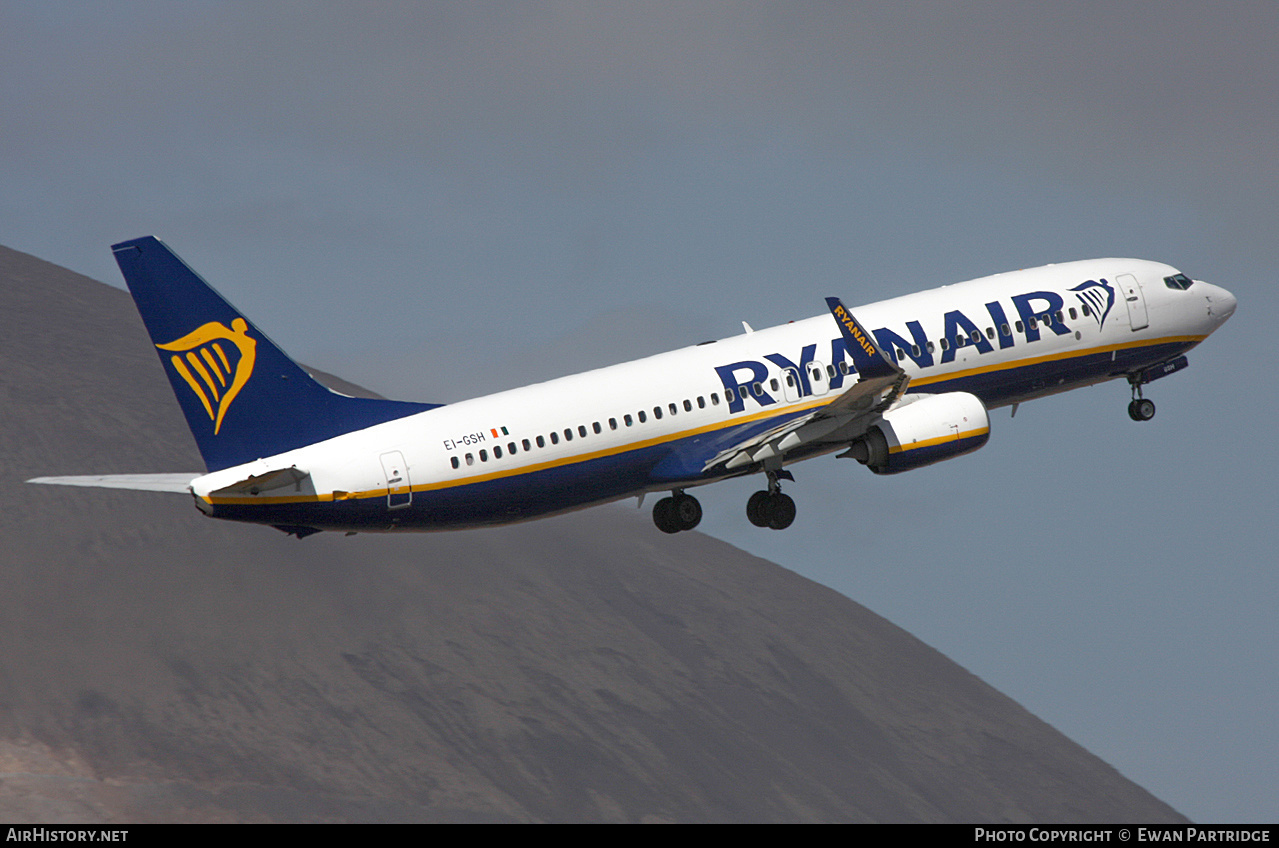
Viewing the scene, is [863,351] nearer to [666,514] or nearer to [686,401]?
[686,401]

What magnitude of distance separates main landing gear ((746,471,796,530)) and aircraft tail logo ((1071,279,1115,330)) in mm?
12295

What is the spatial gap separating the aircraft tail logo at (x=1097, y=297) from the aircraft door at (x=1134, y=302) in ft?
1.95

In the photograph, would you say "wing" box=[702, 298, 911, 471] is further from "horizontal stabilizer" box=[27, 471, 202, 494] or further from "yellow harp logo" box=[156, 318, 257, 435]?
"horizontal stabilizer" box=[27, 471, 202, 494]

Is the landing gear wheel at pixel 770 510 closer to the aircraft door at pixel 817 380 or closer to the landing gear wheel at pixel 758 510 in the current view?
the landing gear wheel at pixel 758 510

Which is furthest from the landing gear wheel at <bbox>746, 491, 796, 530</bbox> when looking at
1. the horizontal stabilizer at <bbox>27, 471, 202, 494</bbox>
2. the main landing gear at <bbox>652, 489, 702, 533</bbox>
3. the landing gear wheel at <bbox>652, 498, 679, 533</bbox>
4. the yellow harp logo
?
the horizontal stabilizer at <bbox>27, 471, 202, 494</bbox>

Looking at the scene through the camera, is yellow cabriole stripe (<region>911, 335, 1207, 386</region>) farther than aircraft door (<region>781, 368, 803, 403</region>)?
Yes

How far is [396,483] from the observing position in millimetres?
48688

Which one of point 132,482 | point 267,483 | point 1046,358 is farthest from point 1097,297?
point 132,482

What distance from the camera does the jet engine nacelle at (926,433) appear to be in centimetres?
5284

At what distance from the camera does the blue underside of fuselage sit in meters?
48.3

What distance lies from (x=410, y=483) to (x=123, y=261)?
9.96 meters

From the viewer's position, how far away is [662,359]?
2100 inches

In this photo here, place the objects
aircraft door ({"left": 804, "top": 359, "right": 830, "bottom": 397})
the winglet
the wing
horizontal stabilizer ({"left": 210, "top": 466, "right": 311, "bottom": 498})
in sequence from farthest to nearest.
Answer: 1. aircraft door ({"left": 804, "top": 359, "right": 830, "bottom": 397})
2. the wing
3. the winglet
4. horizontal stabilizer ({"left": 210, "top": 466, "right": 311, "bottom": 498})
